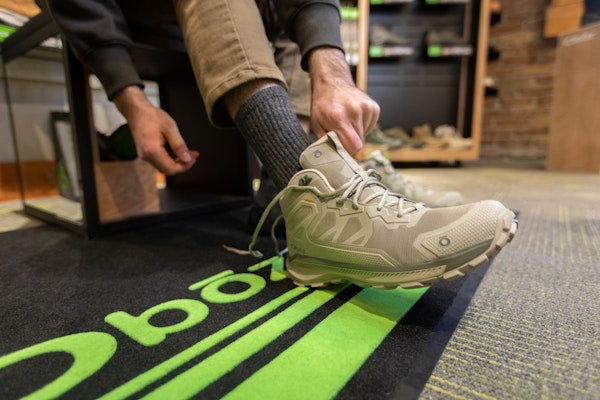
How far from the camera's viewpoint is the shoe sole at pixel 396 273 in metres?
0.38

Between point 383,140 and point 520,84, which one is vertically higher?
point 520,84

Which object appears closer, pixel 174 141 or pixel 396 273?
pixel 396 273

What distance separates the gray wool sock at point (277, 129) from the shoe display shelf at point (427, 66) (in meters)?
1.80

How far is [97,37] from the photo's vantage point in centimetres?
62

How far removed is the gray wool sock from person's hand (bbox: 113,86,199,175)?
161mm

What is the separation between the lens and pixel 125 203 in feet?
2.87

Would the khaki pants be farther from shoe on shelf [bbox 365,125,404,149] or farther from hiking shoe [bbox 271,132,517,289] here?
shoe on shelf [bbox 365,125,404,149]

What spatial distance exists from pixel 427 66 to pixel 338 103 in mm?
2327

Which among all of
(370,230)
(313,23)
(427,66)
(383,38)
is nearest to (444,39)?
(427,66)

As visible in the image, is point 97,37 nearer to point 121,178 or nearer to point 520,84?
point 121,178

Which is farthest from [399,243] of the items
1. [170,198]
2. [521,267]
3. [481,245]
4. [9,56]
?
[9,56]

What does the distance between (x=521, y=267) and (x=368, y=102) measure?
396 millimetres

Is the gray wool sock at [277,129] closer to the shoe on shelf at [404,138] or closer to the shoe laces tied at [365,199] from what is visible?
the shoe laces tied at [365,199]

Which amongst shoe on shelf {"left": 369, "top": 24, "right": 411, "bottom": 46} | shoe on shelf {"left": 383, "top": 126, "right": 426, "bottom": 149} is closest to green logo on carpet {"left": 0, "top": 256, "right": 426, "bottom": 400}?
shoe on shelf {"left": 383, "top": 126, "right": 426, "bottom": 149}
